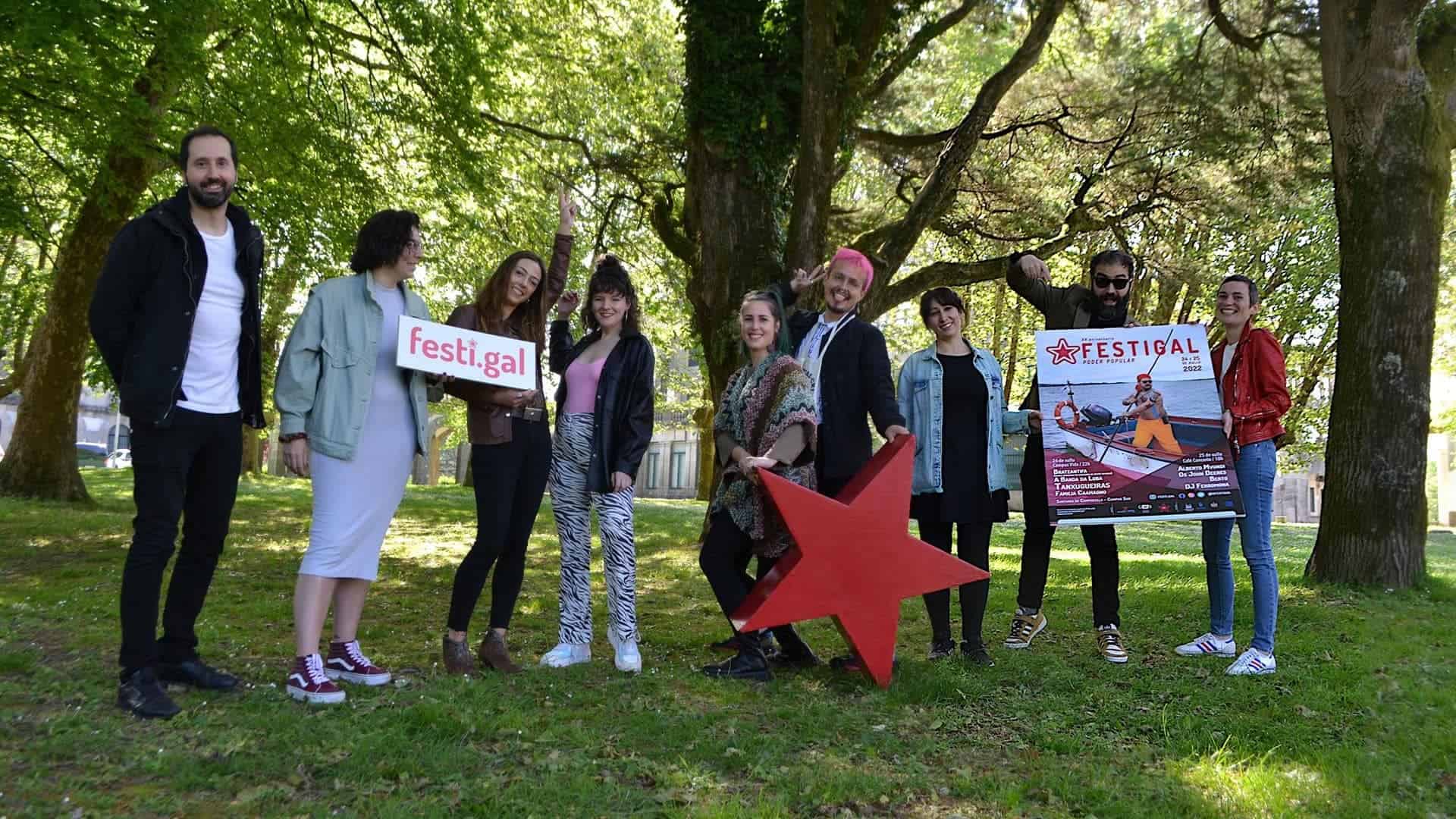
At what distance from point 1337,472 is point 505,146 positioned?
461 inches

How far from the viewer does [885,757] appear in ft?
12.4

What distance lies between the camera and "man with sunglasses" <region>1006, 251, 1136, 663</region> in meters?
5.57

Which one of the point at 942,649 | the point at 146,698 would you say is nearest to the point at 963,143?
the point at 942,649


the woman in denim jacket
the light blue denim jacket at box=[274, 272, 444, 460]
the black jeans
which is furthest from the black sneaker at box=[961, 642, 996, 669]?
the black jeans

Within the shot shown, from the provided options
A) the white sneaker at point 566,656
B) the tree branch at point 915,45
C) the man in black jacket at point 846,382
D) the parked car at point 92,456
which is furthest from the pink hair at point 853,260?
the parked car at point 92,456

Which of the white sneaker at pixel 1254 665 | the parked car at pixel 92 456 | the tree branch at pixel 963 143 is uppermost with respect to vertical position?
the tree branch at pixel 963 143

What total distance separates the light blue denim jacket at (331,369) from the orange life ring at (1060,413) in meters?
3.44

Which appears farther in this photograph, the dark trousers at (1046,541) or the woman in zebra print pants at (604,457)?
the dark trousers at (1046,541)

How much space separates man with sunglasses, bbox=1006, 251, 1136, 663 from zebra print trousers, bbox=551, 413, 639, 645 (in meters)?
2.32

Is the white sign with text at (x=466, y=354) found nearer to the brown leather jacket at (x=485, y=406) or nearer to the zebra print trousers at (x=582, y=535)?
the brown leather jacket at (x=485, y=406)

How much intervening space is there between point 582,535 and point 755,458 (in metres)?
1.06

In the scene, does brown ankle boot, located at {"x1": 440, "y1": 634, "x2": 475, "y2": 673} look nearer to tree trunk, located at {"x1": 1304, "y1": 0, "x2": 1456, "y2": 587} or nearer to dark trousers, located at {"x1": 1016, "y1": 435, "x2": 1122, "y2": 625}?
dark trousers, located at {"x1": 1016, "y1": 435, "x2": 1122, "y2": 625}

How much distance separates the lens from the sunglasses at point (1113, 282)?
5.56 meters

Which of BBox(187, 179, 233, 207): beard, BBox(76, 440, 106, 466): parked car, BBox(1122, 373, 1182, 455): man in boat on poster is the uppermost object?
BBox(187, 179, 233, 207): beard
